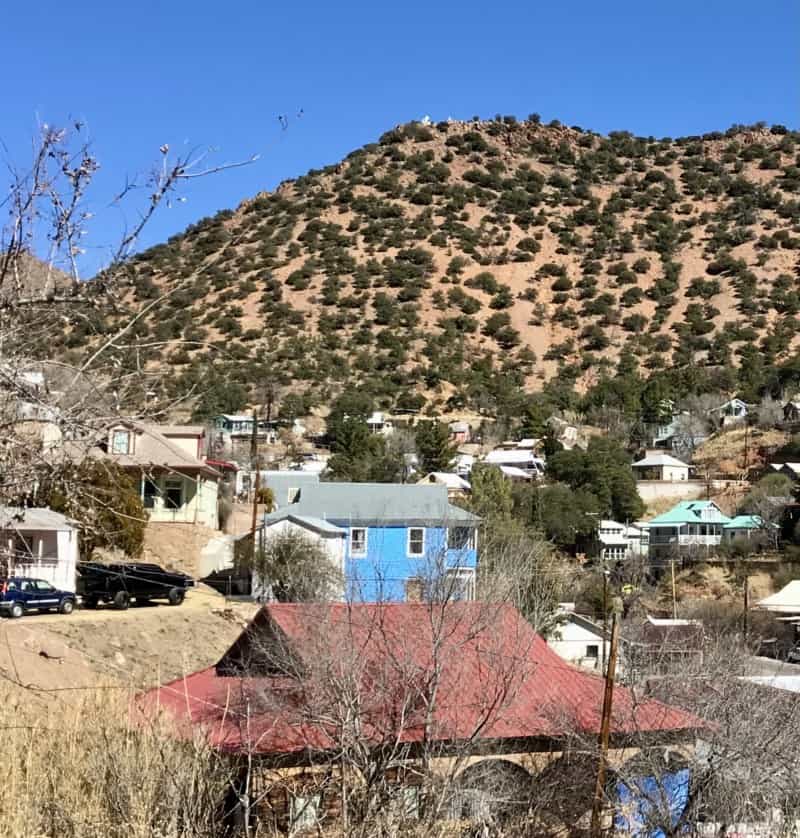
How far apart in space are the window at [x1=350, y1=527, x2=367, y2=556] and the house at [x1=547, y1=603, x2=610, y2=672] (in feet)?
23.6

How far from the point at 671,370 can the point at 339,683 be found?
63798 mm

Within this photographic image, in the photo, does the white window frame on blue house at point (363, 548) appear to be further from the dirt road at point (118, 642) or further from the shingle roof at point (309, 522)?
the dirt road at point (118, 642)

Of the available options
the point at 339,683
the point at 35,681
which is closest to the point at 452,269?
the point at 35,681

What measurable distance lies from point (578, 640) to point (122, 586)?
13.7 metres

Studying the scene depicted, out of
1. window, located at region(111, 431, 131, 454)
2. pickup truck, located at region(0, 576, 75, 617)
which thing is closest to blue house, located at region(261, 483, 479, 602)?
pickup truck, located at region(0, 576, 75, 617)

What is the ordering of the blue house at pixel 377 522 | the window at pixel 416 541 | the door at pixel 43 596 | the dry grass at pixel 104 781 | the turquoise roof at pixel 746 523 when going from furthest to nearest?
the turquoise roof at pixel 746 523 → the window at pixel 416 541 → the blue house at pixel 377 522 → the door at pixel 43 596 → the dry grass at pixel 104 781

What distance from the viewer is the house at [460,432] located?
6419 centimetres

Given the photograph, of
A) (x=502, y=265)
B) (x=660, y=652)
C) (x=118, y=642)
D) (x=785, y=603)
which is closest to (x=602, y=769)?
(x=660, y=652)

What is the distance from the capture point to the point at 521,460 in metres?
59.3

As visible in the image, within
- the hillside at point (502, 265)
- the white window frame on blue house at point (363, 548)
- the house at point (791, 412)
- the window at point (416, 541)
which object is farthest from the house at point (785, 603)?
the hillside at point (502, 265)

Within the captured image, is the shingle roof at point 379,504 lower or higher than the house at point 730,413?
lower

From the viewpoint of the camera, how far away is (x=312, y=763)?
37.9 feet

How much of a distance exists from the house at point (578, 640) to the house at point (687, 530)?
1649 cm

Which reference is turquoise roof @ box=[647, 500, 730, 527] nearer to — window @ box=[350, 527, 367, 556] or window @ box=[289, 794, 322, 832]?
window @ box=[350, 527, 367, 556]
